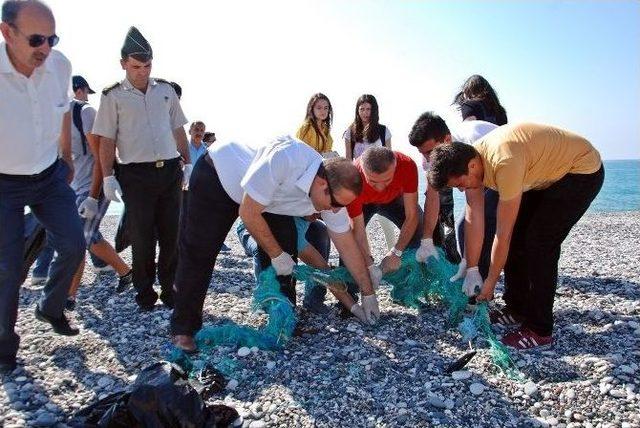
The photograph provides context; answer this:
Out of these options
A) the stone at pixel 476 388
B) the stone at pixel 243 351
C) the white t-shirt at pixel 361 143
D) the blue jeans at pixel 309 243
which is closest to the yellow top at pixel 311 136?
the white t-shirt at pixel 361 143

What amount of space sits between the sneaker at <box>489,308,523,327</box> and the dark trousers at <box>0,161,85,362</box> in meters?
3.26

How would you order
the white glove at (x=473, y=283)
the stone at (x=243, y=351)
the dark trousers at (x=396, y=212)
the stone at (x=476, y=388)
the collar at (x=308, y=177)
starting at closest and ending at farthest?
the stone at (x=476, y=388), the collar at (x=308, y=177), the stone at (x=243, y=351), the white glove at (x=473, y=283), the dark trousers at (x=396, y=212)

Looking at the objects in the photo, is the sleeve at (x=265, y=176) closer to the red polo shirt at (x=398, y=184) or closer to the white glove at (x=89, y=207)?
the red polo shirt at (x=398, y=184)

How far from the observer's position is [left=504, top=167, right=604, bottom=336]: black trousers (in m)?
3.52

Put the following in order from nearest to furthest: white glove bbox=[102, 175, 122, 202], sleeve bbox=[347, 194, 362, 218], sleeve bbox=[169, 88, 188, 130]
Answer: sleeve bbox=[347, 194, 362, 218], white glove bbox=[102, 175, 122, 202], sleeve bbox=[169, 88, 188, 130]

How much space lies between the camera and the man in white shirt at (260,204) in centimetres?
319

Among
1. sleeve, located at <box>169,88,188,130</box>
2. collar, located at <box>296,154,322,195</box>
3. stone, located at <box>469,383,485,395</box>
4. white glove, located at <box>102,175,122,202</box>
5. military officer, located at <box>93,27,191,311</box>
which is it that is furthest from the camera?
sleeve, located at <box>169,88,188,130</box>

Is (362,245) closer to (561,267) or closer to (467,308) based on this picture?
(467,308)

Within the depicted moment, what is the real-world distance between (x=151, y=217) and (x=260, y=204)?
1683mm

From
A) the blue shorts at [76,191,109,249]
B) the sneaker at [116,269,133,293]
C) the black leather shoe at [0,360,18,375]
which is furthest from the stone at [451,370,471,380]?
the sneaker at [116,269,133,293]

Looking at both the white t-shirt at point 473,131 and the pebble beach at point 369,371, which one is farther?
the white t-shirt at point 473,131

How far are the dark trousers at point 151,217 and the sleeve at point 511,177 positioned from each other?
279 cm

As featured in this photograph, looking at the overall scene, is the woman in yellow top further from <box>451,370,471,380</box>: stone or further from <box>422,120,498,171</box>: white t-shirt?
<box>451,370,471,380</box>: stone

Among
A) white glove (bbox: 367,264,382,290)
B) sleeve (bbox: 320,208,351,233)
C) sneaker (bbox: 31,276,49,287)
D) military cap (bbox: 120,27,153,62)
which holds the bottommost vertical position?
sneaker (bbox: 31,276,49,287)
